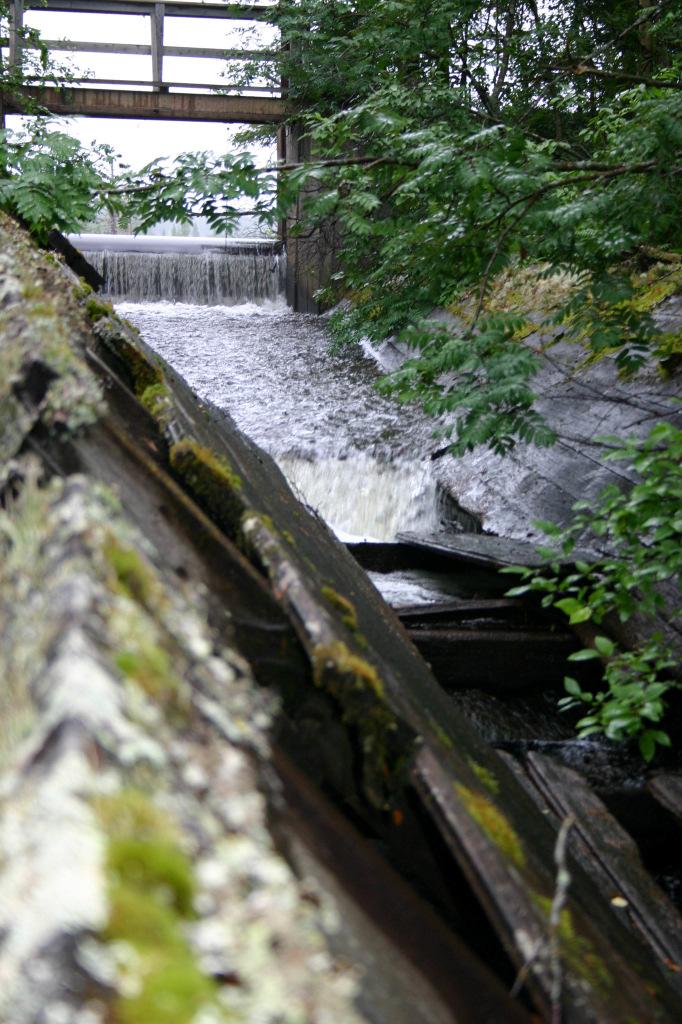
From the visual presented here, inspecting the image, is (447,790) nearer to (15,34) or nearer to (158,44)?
(15,34)

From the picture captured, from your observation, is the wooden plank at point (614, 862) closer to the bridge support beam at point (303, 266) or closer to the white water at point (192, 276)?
the bridge support beam at point (303, 266)

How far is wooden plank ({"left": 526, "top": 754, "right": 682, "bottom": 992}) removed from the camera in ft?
9.20

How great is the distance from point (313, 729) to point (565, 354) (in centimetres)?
655

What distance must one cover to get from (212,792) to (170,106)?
17958 mm

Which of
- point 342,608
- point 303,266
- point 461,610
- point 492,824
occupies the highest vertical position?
point 303,266

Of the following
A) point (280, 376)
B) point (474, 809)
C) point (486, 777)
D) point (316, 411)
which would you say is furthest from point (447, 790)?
point (280, 376)

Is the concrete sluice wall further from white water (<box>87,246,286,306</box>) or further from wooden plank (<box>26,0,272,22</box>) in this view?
wooden plank (<box>26,0,272,22</box>)

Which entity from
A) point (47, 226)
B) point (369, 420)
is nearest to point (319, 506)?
point (369, 420)

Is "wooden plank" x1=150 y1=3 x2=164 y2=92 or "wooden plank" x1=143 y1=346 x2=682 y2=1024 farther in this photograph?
"wooden plank" x1=150 y1=3 x2=164 y2=92

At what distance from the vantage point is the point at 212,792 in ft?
2.78

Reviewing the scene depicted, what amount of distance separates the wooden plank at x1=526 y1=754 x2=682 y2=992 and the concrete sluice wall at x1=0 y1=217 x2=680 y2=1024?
1138 mm

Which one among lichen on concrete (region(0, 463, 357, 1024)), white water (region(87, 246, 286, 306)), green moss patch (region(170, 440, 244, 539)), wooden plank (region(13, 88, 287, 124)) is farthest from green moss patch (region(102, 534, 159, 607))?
wooden plank (region(13, 88, 287, 124))

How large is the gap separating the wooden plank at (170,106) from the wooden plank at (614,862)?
15547 mm

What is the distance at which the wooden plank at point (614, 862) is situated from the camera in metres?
2.80
